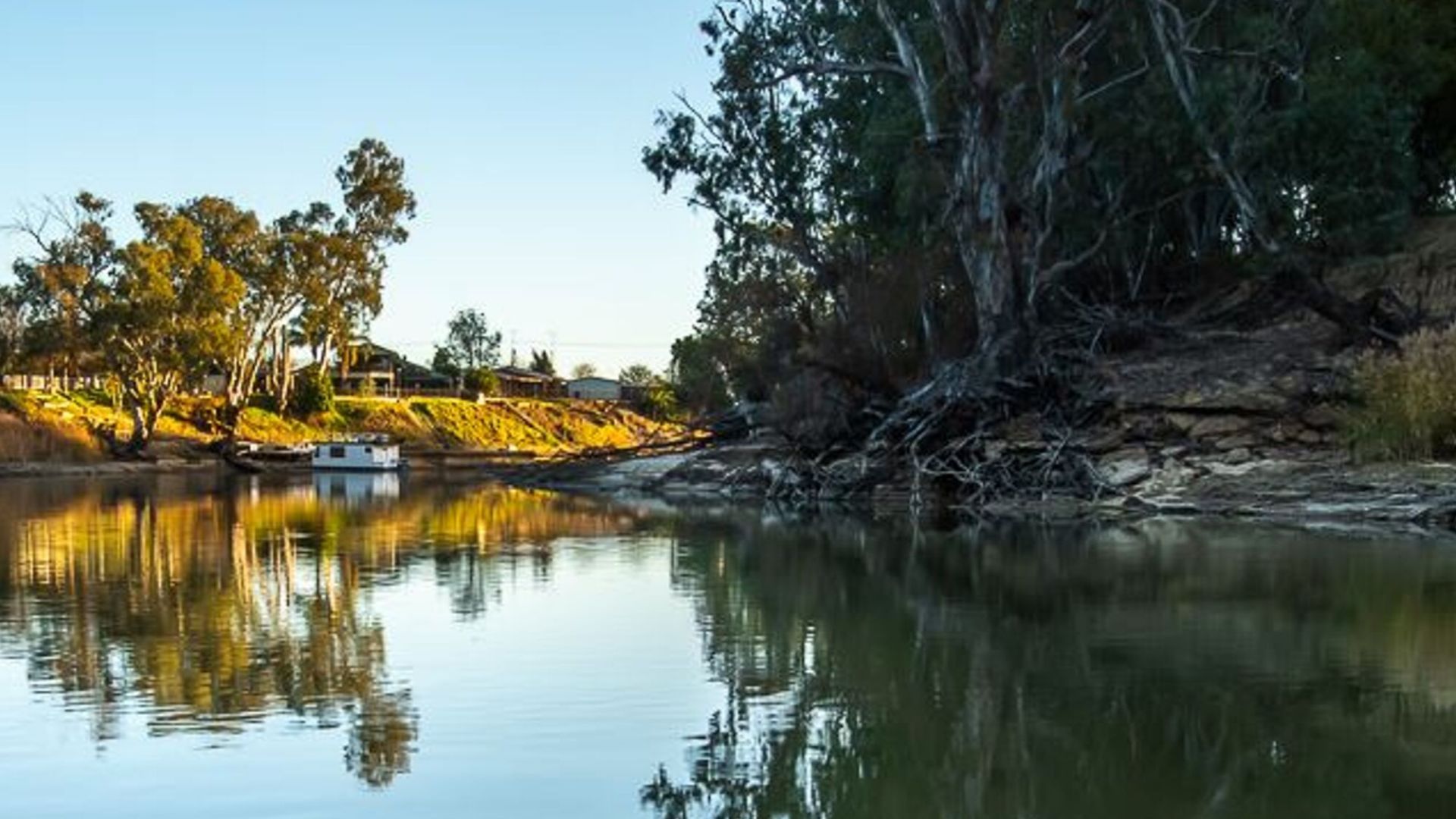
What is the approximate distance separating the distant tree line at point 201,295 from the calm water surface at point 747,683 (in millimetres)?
56230

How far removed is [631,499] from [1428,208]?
27.0 m

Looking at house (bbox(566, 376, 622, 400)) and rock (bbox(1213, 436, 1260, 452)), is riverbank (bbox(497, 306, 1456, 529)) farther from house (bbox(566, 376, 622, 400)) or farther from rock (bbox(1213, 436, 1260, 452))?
house (bbox(566, 376, 622, 400))

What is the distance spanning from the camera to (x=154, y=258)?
7500cm

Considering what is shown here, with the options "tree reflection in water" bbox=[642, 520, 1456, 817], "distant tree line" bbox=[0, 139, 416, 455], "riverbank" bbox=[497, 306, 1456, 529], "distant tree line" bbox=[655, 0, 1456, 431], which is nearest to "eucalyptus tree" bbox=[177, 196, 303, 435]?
"distant tree line" bbox=[0, 139, 416, 455]

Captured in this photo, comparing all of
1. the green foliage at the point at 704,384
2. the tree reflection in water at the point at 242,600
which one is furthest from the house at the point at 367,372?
the tree reflection in water at the point at 242,600

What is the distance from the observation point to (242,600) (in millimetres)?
17312

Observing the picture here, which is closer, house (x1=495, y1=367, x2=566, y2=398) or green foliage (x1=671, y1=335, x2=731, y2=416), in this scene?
green foliage (x1=671, y1=335, x2=731, y2=416)

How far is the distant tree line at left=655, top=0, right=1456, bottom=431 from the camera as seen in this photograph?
3556 centimetres

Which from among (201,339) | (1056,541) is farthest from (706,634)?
(201,339)

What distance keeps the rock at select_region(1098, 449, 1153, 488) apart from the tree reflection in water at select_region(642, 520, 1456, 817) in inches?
441

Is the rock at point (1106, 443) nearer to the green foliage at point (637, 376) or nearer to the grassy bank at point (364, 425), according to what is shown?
the grassy bank at point (364, 425)

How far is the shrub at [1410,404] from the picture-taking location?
26.6 metres

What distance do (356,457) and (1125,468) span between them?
166 ft

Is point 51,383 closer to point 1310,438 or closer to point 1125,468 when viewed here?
point 1125,468
